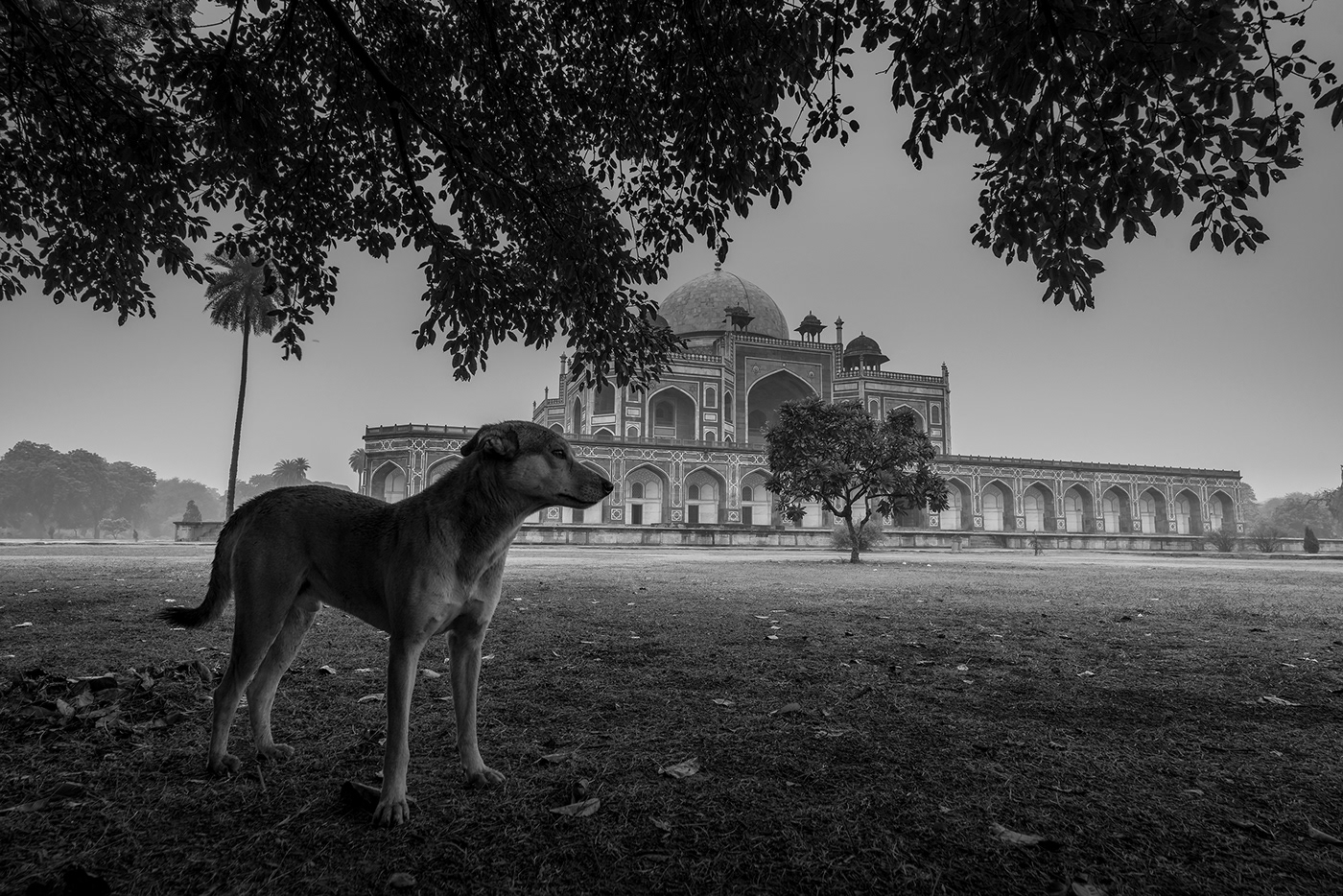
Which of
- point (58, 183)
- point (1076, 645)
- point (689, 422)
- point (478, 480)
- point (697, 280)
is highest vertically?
point (697, 280)

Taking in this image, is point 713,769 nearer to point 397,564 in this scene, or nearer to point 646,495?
point 397,564

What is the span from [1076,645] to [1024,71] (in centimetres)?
413

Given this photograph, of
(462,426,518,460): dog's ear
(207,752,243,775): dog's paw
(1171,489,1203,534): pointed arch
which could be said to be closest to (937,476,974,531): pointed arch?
(1171,489,1203,534): pointed arch

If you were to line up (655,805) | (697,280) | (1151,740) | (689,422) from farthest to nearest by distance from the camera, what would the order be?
(697,280), (689,422), (1151,740), (655,805)

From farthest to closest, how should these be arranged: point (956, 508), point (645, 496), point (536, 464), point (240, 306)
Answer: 1. point (956, 508)
2. point (645, 496)
3. point (240, 306)
4. point (536, 464)

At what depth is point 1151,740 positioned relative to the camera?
111 inches

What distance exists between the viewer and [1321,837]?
6.23 feet

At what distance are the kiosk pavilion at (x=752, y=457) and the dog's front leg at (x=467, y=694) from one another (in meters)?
34.5

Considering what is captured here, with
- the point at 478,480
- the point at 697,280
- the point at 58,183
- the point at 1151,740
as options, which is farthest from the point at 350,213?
the point at 697,280

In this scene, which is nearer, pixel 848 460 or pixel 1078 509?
pixel 848 460

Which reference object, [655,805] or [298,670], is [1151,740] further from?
[298,670]

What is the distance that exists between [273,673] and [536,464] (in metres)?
1.39

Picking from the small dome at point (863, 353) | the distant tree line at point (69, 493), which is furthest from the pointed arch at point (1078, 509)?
the distant tree line at point (69, 493)

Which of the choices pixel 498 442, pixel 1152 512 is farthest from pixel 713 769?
pixel 1152 512
